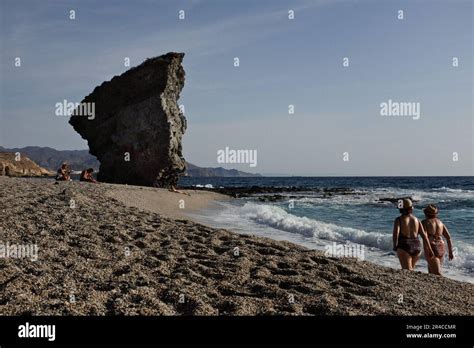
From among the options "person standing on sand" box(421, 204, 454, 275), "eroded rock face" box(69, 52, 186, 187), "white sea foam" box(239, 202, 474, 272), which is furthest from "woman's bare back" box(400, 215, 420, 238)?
"eroded rock face" box(69, 52, 186, 187)

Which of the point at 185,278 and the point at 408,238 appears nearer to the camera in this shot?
the point at 185,278

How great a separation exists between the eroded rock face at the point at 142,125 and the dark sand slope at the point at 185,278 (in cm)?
2364

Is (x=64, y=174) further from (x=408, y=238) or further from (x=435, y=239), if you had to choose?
(x=435, y=239)

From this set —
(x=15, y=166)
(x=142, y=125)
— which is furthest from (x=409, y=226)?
(x=15, y=166)

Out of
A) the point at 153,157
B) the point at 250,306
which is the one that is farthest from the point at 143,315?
the point at 153,157

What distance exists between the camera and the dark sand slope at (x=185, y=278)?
17.4ft

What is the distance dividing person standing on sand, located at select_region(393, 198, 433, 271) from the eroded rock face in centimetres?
2601

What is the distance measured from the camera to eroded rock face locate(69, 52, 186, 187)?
110 feet

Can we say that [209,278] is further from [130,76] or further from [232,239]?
[130,76]

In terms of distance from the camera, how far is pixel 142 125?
3359cm

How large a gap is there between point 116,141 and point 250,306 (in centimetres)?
3158

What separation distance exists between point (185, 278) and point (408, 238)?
17.1ft
